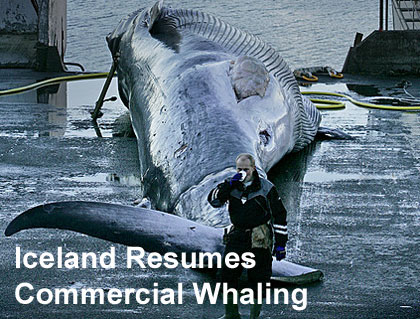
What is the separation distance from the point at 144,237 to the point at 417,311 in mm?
1901

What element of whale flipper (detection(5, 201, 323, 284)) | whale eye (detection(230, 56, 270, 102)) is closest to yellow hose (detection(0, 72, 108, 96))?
whale eye (detection(230, 56, 270, 102))

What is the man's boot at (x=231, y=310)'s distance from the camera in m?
5.79

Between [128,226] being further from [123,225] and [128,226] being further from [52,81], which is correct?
[52,81]

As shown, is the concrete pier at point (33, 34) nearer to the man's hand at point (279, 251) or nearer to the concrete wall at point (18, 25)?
the concrete wall at point (18, 25)

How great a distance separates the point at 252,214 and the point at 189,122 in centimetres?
261

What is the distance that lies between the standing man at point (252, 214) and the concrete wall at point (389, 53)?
15.3 metres

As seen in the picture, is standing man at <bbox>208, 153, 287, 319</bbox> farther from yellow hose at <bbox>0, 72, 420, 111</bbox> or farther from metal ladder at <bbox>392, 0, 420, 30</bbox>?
metal ladder at <bbox>392, 0, 420, 30</bbox>

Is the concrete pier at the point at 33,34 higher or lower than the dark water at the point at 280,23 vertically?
higher

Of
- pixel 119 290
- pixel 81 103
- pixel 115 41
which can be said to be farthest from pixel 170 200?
pixel 81 103

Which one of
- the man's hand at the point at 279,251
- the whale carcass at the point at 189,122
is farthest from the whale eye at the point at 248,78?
the man's hand at the point at 279,251

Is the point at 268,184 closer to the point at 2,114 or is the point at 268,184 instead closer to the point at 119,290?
the point at 119,290

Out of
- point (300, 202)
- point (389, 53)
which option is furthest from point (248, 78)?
point (389, 53)

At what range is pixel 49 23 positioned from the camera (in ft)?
65.2

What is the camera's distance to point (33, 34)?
2148 cm
